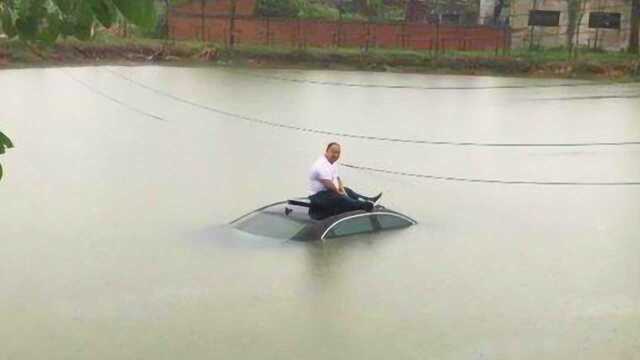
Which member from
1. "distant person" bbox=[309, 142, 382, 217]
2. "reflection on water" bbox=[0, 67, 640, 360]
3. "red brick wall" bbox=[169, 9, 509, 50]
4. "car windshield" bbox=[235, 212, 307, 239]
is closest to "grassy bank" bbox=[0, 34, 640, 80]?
"red brick wall" bbox=[169, 9, 509, 50]

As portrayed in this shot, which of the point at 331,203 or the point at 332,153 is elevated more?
the point at 332,153

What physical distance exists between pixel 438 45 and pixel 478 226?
1065 inches

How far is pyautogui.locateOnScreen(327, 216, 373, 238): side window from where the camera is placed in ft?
37.0

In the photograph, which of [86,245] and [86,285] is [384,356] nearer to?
[86,285]

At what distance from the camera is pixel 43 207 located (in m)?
13.1

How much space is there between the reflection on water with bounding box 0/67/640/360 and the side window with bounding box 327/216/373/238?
0.10 m

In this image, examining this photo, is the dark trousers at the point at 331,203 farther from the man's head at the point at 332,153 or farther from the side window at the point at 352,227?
the man's head at the point at 332,153

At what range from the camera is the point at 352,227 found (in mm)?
11492

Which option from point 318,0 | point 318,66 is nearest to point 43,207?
point 318,66

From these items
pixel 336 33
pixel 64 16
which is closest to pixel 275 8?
pixel 336 33

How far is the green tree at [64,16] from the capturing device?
3047 millimetres

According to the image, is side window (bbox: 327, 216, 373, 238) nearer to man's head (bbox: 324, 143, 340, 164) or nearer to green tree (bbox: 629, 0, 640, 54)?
man's head (bbox: 324, 143, 340, 164)

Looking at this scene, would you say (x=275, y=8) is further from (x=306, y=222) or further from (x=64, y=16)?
(x=64, y=16)

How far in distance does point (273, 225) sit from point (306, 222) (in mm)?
358
